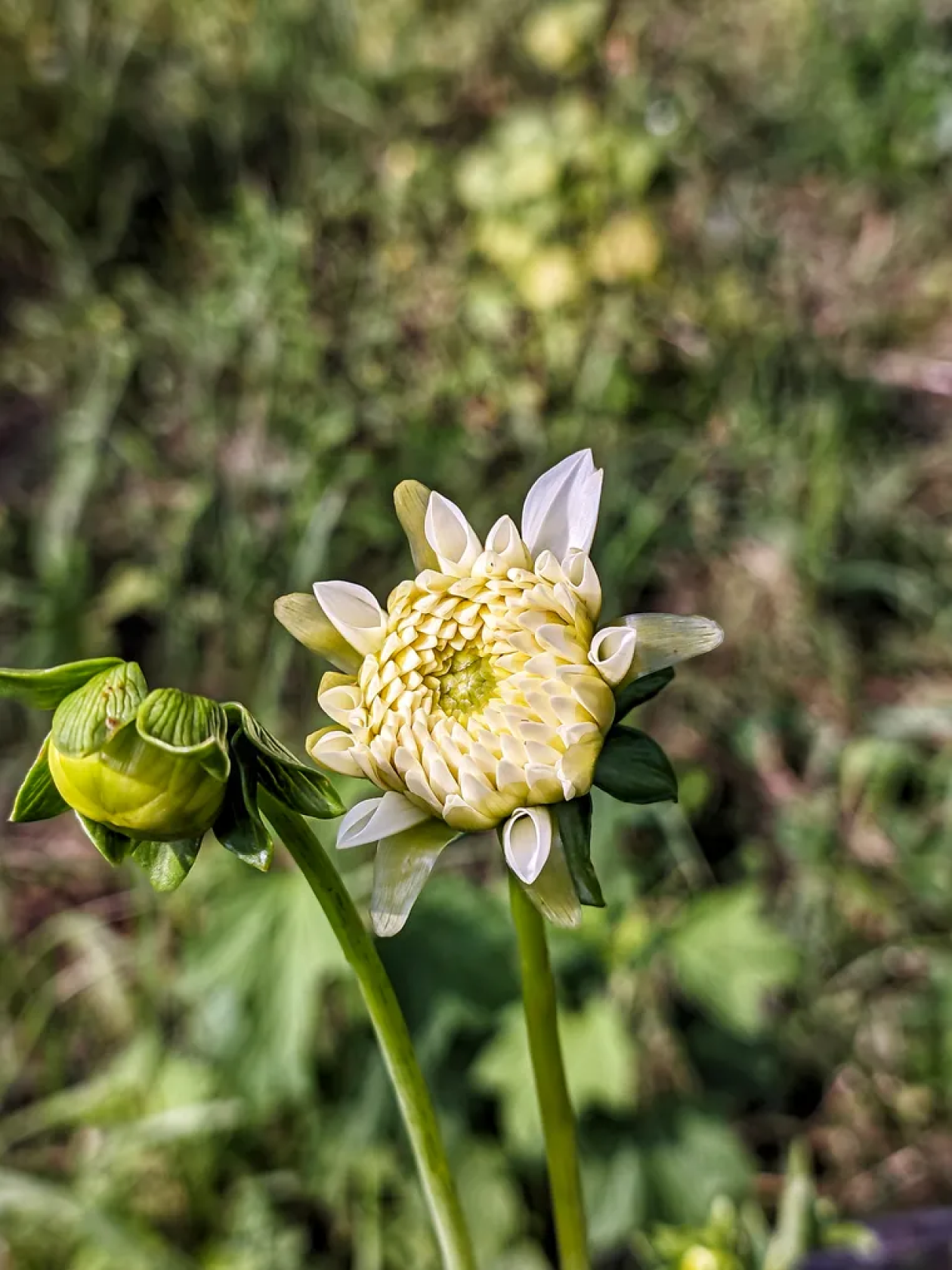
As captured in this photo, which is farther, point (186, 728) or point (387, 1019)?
point (387, 1019)

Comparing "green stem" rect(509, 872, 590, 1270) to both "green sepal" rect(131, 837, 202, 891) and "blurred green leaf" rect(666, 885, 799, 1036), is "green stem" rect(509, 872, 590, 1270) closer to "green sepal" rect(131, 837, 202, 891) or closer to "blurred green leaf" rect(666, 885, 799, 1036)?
"green sepal" rect(131, 837, 202, 891)

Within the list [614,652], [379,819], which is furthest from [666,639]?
[379,819]

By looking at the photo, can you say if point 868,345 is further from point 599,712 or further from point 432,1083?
point 599,712

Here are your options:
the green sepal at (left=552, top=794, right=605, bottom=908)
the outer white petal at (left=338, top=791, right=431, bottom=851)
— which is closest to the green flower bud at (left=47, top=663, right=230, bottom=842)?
the outer white petal at (left=338, top=791, right=431, bottom=851)

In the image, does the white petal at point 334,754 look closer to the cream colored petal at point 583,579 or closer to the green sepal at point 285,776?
the green sepal at point 285,776

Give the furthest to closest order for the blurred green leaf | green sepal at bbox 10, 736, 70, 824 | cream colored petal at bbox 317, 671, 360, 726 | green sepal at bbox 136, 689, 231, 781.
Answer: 1. the blurred green leaf
2. cream colored petal at bbox 317, 671, 360, 726
3. green sepal at bbox 10, 736, 70, 824
4. green sepal at bbox 136, 689, 231, 781

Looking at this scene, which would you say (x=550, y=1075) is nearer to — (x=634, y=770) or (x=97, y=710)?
(x=634, y=770)
